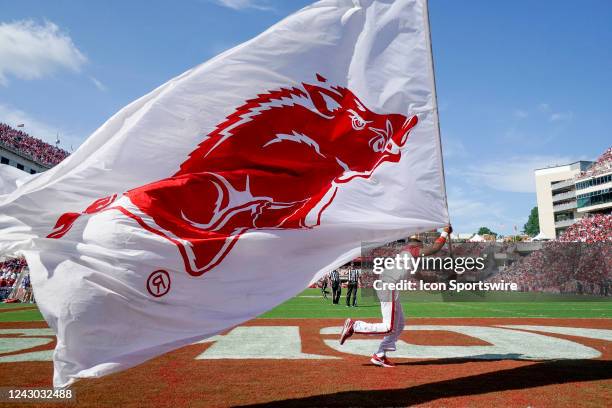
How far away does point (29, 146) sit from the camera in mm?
65438

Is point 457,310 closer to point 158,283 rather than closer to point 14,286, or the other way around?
point 158,283

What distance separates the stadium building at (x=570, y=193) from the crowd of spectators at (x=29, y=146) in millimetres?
81876

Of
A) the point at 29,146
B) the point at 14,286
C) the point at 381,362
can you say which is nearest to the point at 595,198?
the point at 14,286

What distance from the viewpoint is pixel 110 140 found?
18.9 feet

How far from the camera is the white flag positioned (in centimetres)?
458

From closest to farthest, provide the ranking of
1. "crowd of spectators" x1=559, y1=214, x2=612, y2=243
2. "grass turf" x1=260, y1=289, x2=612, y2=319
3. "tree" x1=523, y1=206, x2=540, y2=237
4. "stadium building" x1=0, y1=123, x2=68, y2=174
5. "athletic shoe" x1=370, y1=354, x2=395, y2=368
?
"athletic shoe" x1=370, y1=354, x2=395, y2=368, "grass turf" x1=260, y1=289, x2=612, y2=319, "crowd of spectators" x1=559, y1=214, x2=612, y2=243, "stadium building" x1=0, y1=123, x2=68, y2=174, "tree" x1=523, y1=206, x2=540, y2=237

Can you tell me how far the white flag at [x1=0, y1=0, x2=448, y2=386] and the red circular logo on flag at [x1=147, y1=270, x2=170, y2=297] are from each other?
0.01 metres

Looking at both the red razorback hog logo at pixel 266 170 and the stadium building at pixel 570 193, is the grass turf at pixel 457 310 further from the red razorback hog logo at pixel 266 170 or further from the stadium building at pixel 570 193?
the stadium building at pixel 570 193

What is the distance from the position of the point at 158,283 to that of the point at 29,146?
7174cm

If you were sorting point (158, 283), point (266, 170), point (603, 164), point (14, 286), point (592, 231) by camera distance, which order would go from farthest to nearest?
point (603, 164) → point (592, 231) → point (14, 286) → point (266, 170) → point (158, 283)

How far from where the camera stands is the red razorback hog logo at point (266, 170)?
5211 millimetres

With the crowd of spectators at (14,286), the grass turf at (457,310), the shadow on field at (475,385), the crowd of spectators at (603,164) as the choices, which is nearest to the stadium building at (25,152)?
the crowd of spectators at (14,286)

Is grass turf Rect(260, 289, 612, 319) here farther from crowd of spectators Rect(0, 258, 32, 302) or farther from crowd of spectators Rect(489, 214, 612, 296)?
crowd of spectators Rect(0, 258, 32, 302)

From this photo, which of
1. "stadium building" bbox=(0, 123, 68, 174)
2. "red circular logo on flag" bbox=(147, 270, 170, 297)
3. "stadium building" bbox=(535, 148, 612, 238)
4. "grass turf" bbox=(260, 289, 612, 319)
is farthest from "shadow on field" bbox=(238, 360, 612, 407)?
"stadium building" bbox=(535, 148, 612, 238)
